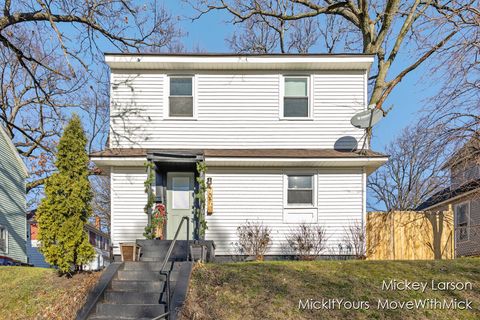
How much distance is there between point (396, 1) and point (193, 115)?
10876 mm

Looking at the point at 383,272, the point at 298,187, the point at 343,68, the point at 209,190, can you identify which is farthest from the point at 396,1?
the point at 383,272

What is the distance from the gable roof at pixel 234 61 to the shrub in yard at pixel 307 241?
478 centimetres

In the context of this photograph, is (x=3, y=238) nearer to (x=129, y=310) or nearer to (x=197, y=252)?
(x=197, y=252)

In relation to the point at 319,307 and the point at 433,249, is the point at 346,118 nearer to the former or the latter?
the point at 433,249

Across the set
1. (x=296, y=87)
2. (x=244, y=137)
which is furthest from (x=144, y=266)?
(x=296, y=87)

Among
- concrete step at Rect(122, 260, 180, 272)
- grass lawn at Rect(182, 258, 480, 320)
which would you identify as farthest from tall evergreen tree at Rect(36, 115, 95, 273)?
grass lawn at Rect(182, 258, 480, 320)

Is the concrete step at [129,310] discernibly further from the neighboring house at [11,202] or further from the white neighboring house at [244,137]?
the neighboring house at [11,202]

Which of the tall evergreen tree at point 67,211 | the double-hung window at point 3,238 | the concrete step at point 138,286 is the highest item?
the tall evergreen tree at point 67,211

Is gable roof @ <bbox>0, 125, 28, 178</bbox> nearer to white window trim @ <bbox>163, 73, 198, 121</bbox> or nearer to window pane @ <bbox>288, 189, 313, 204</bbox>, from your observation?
white window trim @ <bbox>163, 73, 198, 121</bbox>

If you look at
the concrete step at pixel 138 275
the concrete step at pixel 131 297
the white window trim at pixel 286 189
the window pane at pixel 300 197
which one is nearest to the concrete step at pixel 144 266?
the concrete step at pixel 138 275

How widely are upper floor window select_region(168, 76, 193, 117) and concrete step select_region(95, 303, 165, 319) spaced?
6.26m

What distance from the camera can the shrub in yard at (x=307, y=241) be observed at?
428 inches

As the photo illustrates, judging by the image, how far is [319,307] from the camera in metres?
6.68

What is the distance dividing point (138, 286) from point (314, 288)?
3317 millimetres
